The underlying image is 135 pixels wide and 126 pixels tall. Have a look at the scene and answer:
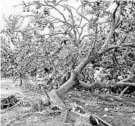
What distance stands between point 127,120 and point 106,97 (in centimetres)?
207

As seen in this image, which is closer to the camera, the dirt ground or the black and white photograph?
the dirt ground

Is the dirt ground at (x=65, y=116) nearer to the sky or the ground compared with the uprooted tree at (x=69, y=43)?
nearer to the ground

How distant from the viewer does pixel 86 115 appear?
428cm

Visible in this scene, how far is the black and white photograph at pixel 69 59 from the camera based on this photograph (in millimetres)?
5406

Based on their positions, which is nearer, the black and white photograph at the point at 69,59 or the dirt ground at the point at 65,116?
the dirt ground at the point at 65,116

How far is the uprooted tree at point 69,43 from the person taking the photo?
20.6 feet

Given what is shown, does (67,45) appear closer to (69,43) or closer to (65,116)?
(69,43)

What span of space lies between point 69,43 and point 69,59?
1.86ft

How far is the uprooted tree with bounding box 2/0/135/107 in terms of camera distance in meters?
6.28

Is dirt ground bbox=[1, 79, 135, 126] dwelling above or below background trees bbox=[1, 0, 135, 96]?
below

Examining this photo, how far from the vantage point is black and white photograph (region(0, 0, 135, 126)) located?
5.41 m

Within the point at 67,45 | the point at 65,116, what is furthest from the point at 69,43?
the point at 65,116

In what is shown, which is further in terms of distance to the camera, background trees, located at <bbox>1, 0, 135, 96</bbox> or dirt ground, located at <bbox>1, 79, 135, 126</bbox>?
background trees, located at <bbox>1, 0, 135, 96</bbox>

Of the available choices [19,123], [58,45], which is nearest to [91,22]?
[58,45]
